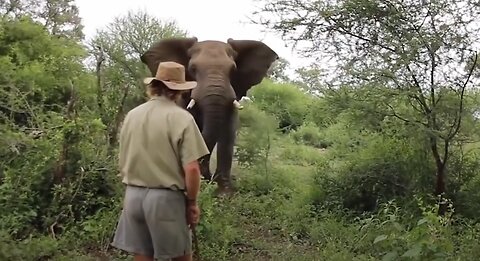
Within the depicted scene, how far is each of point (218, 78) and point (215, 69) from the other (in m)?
0.21

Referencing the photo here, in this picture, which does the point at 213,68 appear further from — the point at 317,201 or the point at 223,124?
the point at 317,201

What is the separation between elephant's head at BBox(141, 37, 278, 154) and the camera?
10.1 metres

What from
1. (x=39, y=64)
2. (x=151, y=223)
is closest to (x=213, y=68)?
(x=39, y=64)

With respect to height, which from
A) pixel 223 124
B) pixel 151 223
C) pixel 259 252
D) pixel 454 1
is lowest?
pixel 259 252

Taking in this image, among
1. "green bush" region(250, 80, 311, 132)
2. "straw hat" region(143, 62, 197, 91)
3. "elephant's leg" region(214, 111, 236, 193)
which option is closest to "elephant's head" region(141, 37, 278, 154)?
"elephant's leg" region(214, 111, 236, 193)

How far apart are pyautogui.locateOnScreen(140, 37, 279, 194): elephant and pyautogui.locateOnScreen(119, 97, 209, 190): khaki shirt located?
4.44m

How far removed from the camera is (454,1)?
8.15 metres

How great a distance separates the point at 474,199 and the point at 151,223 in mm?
4780

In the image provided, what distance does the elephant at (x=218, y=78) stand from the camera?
33.1ft

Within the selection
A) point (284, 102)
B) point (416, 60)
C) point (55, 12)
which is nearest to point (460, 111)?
point (416, 60)

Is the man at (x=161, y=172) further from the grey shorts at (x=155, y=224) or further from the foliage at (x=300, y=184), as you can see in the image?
the foliage at (x=300, y=184)

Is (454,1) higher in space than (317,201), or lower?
higher

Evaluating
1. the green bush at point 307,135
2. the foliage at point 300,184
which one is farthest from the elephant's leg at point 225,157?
the green bush at point 307,135

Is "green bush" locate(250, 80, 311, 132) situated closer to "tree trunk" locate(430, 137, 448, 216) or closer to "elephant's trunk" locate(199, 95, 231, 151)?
"elephant's trunk" locate(199, 95, 231, 151)
